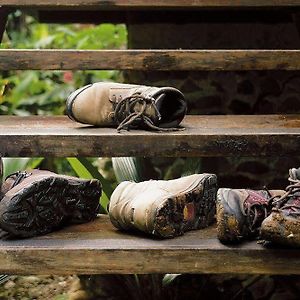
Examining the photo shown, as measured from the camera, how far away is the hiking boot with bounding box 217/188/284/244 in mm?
1786

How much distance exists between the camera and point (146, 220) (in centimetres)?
184

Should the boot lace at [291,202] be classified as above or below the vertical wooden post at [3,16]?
below

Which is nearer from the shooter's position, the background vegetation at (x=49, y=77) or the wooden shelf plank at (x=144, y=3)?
the wooden shelf plank at (x=144, y=3)

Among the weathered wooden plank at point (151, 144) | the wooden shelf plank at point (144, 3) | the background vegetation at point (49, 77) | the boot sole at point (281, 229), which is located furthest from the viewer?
the background vegetation at point (49, 77)

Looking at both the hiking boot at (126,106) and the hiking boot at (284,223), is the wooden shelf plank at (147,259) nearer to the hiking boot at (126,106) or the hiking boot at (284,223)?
A: the hiking boot at (284,223)

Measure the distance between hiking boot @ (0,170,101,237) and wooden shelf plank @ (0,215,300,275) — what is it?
0.26 feet

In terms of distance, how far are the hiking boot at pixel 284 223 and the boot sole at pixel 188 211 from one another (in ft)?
0.78

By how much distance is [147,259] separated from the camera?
1795mm

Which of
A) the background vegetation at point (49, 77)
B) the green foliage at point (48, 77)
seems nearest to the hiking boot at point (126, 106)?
the background vegetation at point (49, 77)

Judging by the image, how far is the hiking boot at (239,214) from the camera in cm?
179

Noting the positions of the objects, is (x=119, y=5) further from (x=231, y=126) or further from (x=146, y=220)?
(x=146, y=220)

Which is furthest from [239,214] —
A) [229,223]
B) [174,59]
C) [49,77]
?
[49,77]

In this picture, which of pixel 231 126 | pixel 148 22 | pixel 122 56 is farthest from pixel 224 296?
pixel 148 22

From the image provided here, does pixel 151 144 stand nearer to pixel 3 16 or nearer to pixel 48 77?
pixel 3 16
